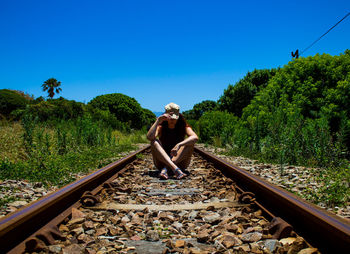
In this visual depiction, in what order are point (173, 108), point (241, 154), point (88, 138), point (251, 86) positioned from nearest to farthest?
point (173, 108), point (241, 154), point (88, 138), point (251, 86)

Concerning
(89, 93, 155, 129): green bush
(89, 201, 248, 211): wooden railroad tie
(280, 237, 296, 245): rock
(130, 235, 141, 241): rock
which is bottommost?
(130, 235, 141, 241): rock

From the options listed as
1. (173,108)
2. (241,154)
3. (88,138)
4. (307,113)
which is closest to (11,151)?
(88,138)

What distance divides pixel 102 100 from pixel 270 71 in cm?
1757

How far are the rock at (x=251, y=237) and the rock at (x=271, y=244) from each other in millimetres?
73

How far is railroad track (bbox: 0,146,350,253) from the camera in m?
1.84

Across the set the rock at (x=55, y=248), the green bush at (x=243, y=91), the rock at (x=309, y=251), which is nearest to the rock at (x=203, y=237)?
the rock at (x=309, y=251)

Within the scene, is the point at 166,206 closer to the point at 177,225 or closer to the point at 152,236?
the point at 177,225

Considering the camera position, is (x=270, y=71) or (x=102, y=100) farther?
(x=270, y=71)

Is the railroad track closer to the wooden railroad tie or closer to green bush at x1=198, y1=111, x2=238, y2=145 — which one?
the wooden railroad tie

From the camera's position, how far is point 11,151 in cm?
592

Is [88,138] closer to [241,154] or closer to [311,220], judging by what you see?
[241,154]

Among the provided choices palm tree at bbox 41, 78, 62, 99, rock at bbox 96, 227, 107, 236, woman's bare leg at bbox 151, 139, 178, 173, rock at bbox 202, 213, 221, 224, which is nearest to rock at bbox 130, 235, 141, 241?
rock at bbox 96, 227, 107, 236

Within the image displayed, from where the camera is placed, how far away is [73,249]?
186 cm

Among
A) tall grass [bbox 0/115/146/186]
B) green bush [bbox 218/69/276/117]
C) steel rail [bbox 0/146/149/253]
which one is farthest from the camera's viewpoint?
green bush [bbox 218/69/276/117]
